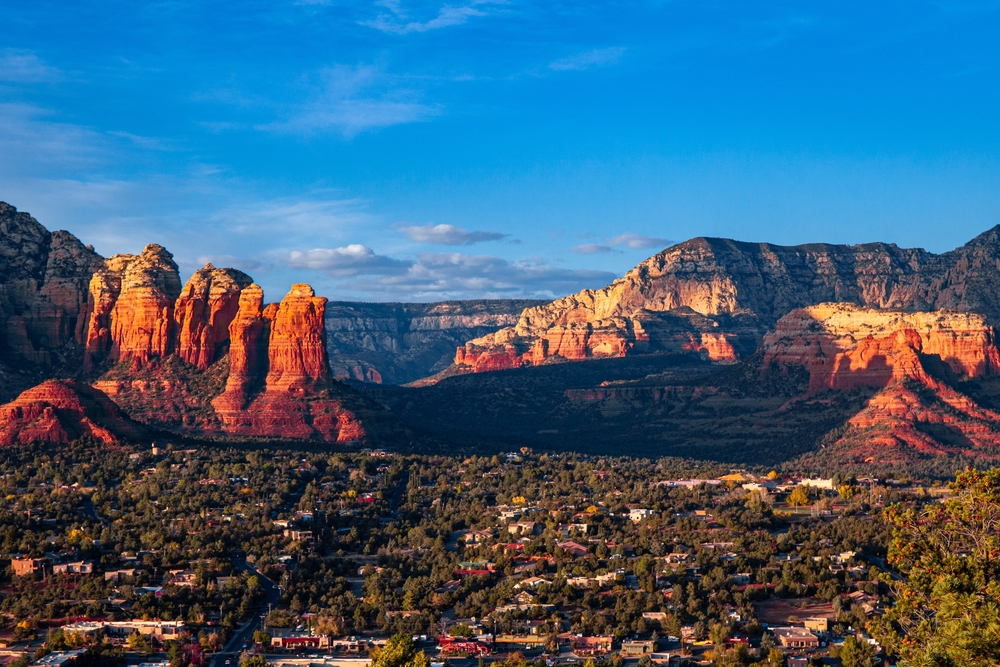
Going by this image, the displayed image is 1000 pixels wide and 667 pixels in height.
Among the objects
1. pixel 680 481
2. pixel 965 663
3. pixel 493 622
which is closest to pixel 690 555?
pixel 493 622

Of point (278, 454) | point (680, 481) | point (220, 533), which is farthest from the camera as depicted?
point (278, 454)

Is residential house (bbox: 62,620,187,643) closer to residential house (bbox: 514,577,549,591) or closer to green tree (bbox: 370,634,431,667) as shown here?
residential house (bbox: 514,577,549,591)

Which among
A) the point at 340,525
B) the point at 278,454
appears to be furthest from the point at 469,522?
the point at 278,454

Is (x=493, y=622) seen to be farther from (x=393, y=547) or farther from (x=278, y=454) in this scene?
(x=278, y=454)

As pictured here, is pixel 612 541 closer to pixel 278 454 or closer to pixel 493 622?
pixel 493 622

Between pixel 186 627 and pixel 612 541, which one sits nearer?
pixel 186 627

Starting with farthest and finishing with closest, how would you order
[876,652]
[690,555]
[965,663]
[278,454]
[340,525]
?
[278,454]
[340,525]
[690,555]
[876,652]
[965,663]
